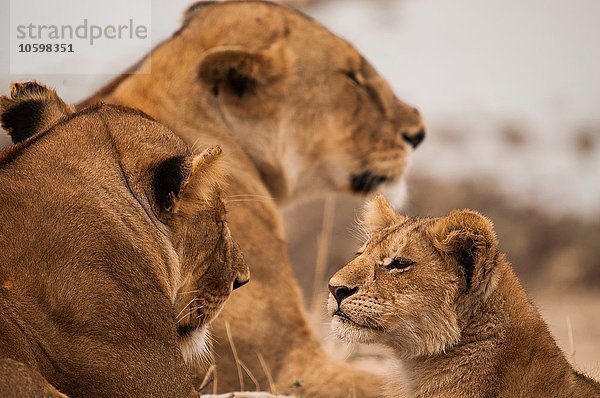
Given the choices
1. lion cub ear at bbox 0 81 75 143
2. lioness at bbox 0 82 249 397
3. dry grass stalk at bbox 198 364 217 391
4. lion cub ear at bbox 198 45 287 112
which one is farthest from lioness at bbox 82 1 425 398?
lion cub ear at bbox 0 81 75 143

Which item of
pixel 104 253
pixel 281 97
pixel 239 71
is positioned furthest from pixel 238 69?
pixel 104 253

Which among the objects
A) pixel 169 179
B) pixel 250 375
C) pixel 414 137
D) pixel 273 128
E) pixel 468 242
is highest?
pixel 169 179

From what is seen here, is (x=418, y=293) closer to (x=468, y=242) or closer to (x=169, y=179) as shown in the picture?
(x=468, y=242)

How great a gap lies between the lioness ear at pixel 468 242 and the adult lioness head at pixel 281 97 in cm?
214

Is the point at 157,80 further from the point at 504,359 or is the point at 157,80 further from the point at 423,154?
the point at 423,154

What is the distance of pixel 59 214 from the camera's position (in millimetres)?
3646

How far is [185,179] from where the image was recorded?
385 cm

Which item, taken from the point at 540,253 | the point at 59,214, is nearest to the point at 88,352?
the point at 59,214

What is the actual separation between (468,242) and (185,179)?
102 cm

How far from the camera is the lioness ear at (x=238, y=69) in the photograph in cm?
605

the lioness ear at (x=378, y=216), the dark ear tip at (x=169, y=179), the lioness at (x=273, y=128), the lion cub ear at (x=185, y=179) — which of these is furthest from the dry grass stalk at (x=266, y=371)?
the dark ear tip at (x=169, y=179)

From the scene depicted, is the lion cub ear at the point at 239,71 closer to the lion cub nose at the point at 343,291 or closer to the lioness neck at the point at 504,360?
the lion cub nose at the point at 343,291

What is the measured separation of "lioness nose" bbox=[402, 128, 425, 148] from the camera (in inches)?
277

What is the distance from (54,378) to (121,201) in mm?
616
